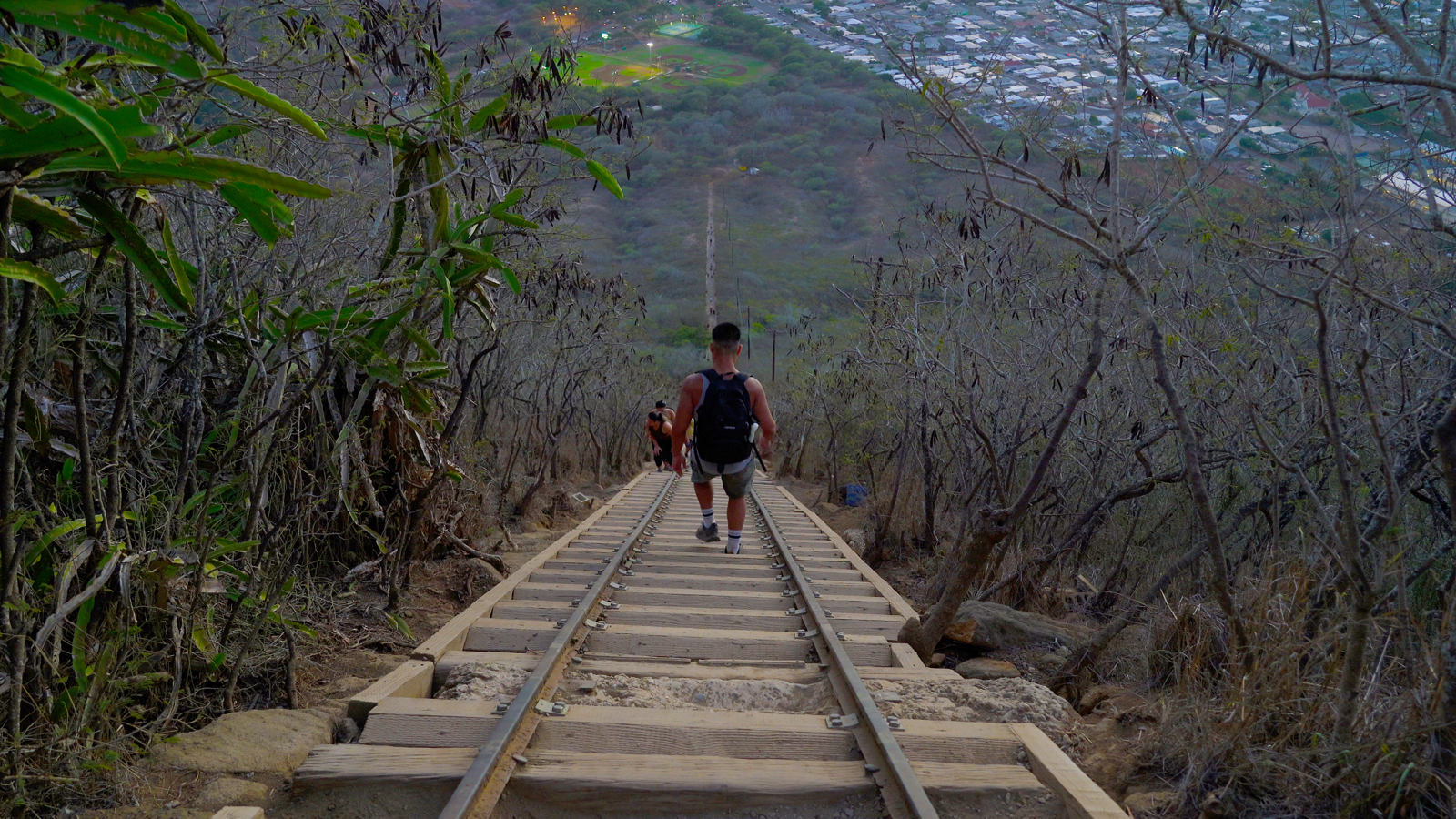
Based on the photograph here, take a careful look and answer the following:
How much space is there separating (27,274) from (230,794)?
67.2 inches

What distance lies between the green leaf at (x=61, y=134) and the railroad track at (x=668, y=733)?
2032 mm

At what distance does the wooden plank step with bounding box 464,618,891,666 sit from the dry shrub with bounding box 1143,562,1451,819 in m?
1.53

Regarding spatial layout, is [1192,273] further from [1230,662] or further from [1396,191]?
[1230,662]

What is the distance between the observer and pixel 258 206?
10.5 ft

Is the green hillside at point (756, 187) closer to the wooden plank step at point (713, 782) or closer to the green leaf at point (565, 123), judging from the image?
the green leaf at point (565, 123)

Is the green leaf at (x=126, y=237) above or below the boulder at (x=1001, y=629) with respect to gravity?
above

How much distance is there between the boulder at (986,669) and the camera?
5078 mm

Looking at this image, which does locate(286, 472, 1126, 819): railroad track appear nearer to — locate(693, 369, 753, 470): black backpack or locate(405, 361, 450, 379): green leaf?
locate(405, 361, 450, 379): green leaf

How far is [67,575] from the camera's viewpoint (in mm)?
2871

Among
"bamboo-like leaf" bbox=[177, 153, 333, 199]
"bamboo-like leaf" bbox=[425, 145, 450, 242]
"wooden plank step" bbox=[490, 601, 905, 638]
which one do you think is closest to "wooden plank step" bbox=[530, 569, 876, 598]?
"wooden plank step" bbox=[490, 601, 905, 638]

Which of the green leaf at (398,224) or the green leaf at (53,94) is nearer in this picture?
the green leaf at (53,94)

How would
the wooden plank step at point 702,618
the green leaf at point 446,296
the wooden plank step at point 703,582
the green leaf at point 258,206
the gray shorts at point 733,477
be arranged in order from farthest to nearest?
the gray shorts at point 733,477, the wooden plank step at point 703,582, the wooden plank step at point 702,618, the green leaf at point 446,296, the green leaf at point 258,206

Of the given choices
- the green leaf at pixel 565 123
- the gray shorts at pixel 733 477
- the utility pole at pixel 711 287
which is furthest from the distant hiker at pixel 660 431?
the utility pole at pixel 711 287

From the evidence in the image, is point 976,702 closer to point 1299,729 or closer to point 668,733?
point 1299,729
